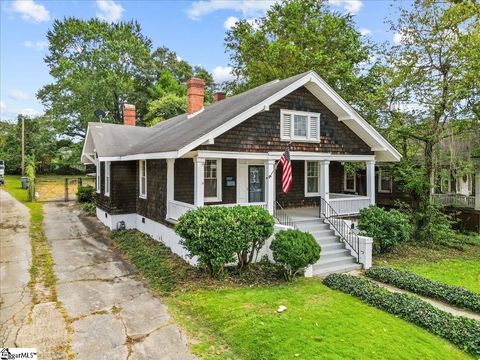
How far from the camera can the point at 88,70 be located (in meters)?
37.2

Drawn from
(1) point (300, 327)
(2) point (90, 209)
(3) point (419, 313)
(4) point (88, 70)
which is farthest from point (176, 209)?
(4) point (88, 70)

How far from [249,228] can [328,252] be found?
13.0 ft

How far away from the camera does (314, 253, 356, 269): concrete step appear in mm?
10953

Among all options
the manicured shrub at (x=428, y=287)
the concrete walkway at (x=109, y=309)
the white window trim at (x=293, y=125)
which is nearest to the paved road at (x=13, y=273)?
the concrete walkway at (x=109, y=309)

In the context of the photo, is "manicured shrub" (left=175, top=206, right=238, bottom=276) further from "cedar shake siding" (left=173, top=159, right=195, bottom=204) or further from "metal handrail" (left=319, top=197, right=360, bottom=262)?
"metal handrail" (left=319, top=197, right=360, bottom=262)

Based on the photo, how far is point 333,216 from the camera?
43.6 ft

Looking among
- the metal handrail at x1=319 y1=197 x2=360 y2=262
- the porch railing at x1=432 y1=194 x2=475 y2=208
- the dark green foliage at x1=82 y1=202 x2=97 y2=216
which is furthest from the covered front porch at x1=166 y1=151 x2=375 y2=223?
the dark green foliage at x1=82 y1=202 x2=97 y2=216

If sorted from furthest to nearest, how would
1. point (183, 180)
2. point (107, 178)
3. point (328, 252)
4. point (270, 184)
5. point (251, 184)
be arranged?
point (107, 178)
point (251, 184)
point (183, 180)
point (270, 184)
point (328, 252)

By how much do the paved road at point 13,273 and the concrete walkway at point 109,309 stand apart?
0.86 m

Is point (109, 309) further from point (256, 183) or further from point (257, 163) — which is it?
point (257, 163)

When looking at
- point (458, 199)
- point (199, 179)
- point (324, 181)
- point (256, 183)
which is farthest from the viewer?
point (458, 199)

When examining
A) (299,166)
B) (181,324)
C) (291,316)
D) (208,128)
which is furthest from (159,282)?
(299,166)

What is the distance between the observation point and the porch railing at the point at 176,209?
37.6 feet

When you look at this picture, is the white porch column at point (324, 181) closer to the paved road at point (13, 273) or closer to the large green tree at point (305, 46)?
the paved road at point (13, 273)
